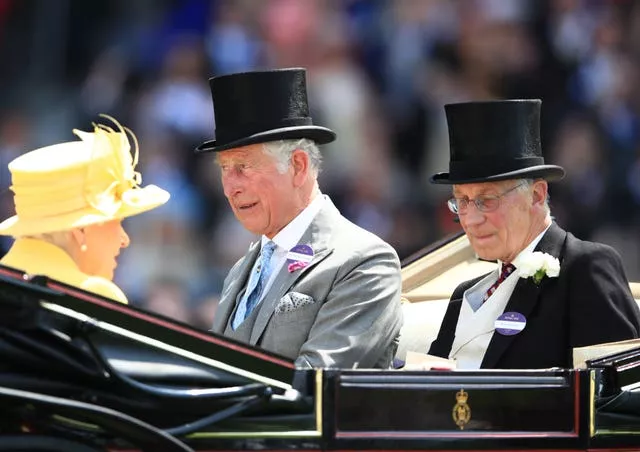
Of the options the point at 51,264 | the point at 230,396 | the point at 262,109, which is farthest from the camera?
the point at 262,109

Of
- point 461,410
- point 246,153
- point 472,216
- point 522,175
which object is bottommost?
point 461,410

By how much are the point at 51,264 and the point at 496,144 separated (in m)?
1.48

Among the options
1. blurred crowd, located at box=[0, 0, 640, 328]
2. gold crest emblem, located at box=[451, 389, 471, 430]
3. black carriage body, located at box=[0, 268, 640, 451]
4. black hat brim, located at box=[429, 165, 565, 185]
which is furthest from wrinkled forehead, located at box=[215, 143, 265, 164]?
blurred crowd, located at box=[0, 0, 640, 328]

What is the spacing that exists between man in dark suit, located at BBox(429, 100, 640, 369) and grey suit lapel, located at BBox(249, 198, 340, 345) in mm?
398

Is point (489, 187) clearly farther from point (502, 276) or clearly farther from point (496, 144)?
point (502, 276)

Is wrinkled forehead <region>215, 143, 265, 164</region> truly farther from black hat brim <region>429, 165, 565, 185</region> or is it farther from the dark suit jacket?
the dark suit jacket

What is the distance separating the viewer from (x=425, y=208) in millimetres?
8859

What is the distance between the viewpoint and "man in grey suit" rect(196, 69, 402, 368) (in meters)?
4.76

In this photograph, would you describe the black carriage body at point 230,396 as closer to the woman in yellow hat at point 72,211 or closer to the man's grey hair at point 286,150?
the woman in yellow hat at point 72,211

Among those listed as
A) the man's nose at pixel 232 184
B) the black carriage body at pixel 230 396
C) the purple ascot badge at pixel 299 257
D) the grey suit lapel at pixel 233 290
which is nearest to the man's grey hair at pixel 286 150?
the man's nose at pixel 232 184

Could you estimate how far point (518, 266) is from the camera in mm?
4859

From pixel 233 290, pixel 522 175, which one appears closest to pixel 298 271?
pixel 233 290

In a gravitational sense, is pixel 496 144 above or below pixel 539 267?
above

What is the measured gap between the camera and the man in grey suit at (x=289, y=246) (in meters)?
Answer: 4.76
